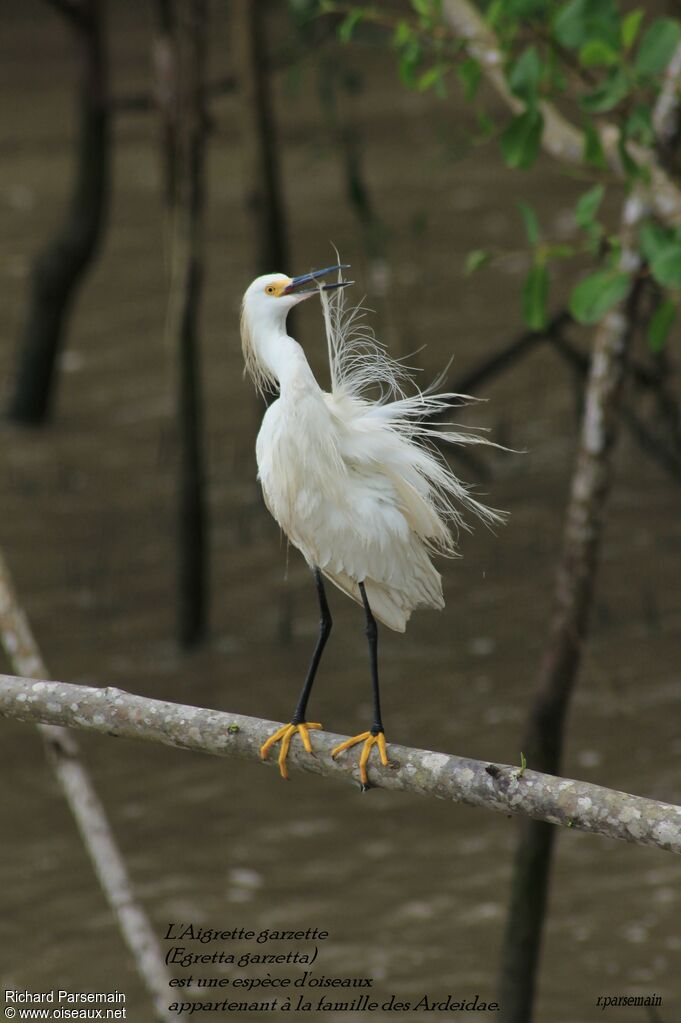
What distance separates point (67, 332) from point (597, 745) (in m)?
5.97

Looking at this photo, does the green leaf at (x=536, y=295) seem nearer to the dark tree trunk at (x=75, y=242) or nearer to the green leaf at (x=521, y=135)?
the green leaf at (x=521, y=135)

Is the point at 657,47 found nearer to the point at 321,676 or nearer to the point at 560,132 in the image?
the point at 560,132

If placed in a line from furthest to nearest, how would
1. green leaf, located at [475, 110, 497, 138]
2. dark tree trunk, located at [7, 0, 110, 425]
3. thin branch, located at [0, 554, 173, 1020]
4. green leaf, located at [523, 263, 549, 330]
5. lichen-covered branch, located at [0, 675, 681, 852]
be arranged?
dark tree trunk, located at [7, 0, 110, 425] → green leaf, located at [475, 110, 497, 138] → green leaf, located at [523, 263, 549, 330] → thin branch, located at [0, 554, 173, 1020] → lichen-covered branch, located at [0, 675, 681, 852]

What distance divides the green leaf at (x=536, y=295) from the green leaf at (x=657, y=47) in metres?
0.50

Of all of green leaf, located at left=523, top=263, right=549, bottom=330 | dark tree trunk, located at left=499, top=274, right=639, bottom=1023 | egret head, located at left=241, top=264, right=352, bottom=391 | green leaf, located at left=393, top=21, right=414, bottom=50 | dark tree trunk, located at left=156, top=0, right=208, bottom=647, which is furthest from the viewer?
dark tree trunk, located at left=156, top=0, right=208, bottom=647

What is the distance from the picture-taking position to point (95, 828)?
3057mm

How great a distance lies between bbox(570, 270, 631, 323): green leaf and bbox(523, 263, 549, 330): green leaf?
0.14 m

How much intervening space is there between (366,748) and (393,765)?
54 millimetres

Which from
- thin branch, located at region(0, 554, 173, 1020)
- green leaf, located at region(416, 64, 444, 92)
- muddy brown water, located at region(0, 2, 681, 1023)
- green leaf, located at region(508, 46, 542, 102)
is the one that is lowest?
muddy brown water, located at region(0, 2, 681, 1023)

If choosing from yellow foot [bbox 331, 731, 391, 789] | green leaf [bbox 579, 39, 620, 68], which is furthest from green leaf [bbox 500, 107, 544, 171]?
yellow foot [bbox 331, 731, 391, 789]

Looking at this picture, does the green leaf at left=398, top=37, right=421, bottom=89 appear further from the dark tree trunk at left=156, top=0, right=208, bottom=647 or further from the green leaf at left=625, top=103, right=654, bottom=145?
the dark tree trunk at left=156, top=0, right=208, bottom=647

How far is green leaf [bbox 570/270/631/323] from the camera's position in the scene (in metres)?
3.11

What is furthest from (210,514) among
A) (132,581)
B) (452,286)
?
(452,286)

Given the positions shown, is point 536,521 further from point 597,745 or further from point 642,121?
point 642,121
